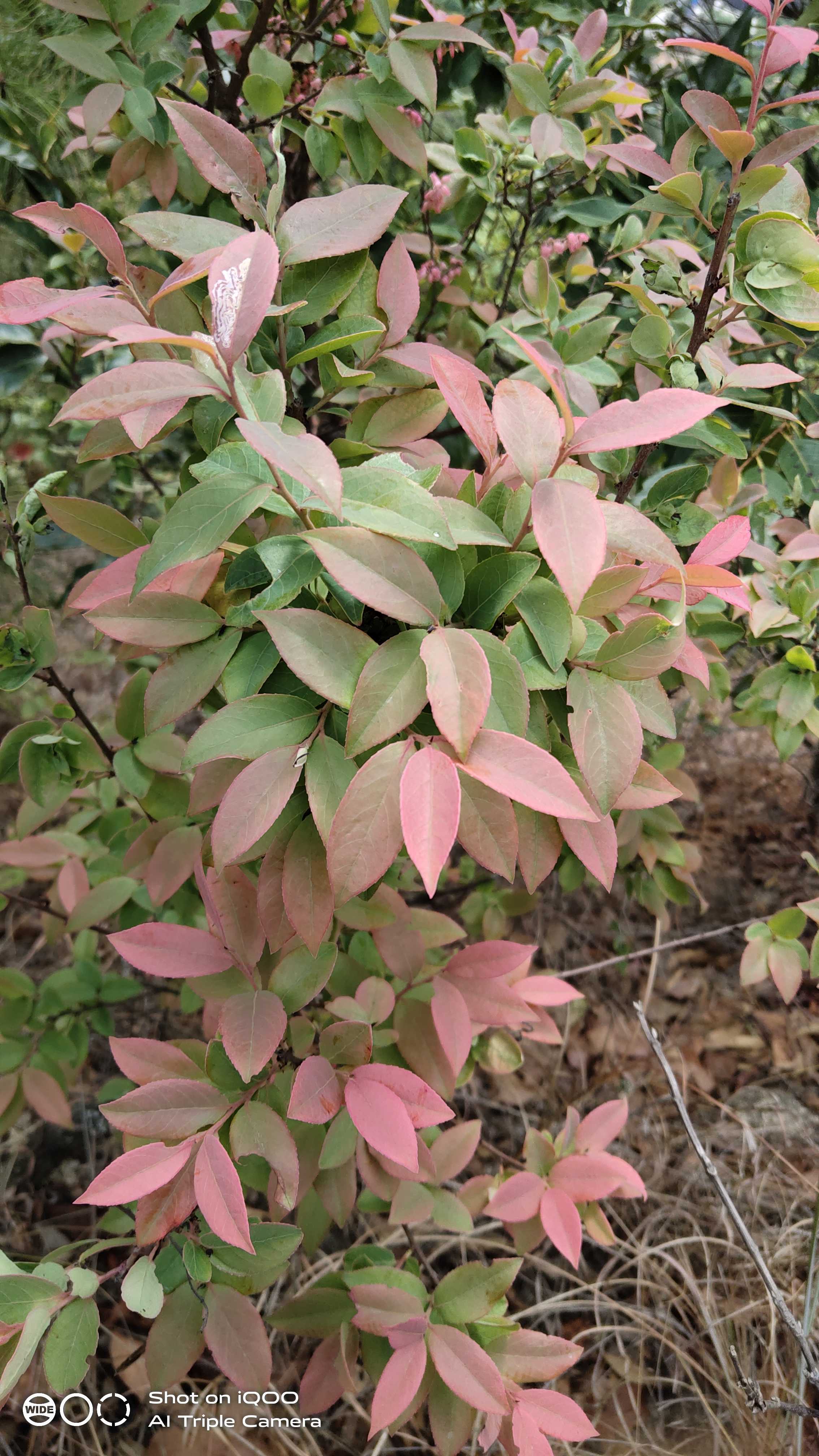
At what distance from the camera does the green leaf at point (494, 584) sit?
1.71 ft

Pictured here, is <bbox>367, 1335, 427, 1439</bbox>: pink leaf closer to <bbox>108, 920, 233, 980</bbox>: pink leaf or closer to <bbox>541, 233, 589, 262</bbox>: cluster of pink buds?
<bbox>108, 920, 233, 980</bbox>: pink leaf

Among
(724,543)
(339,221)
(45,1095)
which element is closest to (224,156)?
(339,221)

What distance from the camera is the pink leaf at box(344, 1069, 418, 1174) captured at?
2.03ft

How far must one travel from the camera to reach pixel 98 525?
685 millimetres

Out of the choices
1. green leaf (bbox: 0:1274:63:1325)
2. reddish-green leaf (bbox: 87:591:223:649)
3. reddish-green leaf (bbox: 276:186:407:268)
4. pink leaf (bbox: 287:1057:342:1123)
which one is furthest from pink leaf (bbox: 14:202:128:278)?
green leaf (bbox: 0:1274:63:1325)

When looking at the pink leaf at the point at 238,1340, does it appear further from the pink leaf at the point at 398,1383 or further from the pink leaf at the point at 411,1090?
the pink leaf at the point at 411,1090

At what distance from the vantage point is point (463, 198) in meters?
1.12

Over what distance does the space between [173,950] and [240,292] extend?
1.57ft

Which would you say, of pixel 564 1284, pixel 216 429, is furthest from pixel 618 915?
pixel 216 429

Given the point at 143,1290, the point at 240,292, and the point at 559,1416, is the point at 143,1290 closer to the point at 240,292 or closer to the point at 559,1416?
the point at 559,1416

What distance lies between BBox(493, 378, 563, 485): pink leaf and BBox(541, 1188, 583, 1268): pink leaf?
28.7 inches

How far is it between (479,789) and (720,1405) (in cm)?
112

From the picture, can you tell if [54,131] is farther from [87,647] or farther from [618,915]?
[618,915]

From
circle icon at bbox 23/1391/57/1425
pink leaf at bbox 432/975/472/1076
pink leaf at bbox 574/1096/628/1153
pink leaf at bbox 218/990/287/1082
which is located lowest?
circle icon at bbox 23/1391/57/1425
